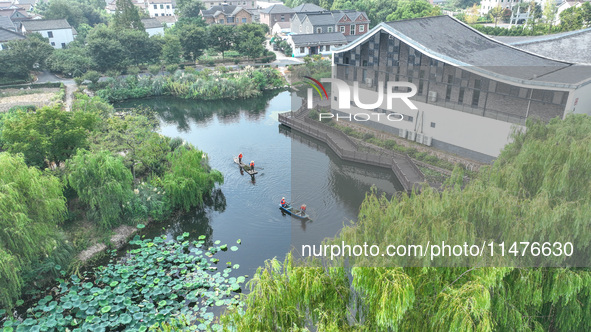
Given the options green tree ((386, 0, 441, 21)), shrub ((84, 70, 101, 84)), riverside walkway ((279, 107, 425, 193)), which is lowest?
riverside walkway ((279, 107, 425, 193))

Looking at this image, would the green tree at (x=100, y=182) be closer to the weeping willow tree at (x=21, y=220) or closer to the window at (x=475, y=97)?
the weeping willow tree at (x=21, y=220)

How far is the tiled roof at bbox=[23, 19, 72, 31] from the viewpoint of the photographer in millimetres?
75625

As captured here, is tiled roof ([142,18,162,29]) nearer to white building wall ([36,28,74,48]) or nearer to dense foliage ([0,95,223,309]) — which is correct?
white building wall ([36,28,74,48])

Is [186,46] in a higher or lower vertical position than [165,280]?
higher

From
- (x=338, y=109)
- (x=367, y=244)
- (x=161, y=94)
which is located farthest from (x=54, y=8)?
(x=367, y=244)

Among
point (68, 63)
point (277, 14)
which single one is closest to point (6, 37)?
point (68, 63)

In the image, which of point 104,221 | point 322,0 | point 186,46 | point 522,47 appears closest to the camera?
point 104,221

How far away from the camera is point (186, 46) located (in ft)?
218

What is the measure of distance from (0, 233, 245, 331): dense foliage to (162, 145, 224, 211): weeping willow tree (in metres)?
4.05

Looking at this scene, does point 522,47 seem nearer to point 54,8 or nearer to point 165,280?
point 165,280

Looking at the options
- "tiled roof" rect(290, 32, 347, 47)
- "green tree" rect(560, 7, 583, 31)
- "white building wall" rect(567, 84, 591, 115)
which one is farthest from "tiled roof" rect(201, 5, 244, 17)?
"white building wall" rect(567, 84, 591, 115)

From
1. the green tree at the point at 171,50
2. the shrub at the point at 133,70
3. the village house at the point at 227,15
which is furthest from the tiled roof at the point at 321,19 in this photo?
the shrub at the point at 133,70

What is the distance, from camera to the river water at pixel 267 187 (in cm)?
2542

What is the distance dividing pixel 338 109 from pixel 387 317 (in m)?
33.4
